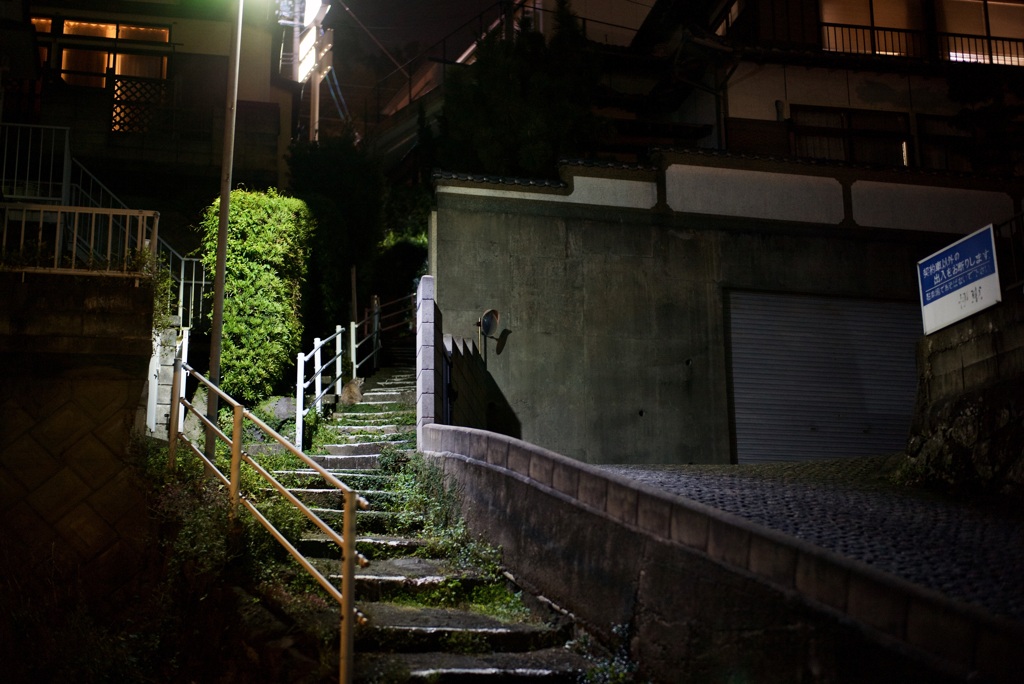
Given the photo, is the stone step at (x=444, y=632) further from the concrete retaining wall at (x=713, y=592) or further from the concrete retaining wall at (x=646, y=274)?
the concrete retaining wall at (x=646, y=274)

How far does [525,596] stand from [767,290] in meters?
12.1

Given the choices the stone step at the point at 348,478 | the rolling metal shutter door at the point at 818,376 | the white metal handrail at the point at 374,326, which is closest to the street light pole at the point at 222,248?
the stone step at the point at 348,478

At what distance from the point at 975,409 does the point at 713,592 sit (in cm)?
616

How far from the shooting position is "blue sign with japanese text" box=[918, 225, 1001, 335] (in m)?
10.9

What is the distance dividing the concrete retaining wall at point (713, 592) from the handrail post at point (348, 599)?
6.68 ft

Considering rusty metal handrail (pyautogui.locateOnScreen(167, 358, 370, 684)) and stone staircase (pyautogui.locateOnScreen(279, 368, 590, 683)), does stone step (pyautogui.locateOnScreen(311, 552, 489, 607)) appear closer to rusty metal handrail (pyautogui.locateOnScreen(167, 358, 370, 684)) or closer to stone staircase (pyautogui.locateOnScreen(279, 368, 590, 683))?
stone staircase (pyautogui.locateOnScreen(279, 368, 590, 683))

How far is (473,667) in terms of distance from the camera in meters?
6.37

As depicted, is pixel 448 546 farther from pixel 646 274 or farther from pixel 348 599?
pixel 646 274

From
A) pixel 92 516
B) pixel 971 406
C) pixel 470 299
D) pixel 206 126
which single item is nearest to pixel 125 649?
pixel 92 516

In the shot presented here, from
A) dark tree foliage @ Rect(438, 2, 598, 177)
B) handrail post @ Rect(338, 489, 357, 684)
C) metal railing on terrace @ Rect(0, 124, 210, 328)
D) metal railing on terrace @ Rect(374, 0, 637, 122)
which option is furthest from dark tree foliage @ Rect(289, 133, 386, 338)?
handrail post @ Rect(338, 489, 357, 684)

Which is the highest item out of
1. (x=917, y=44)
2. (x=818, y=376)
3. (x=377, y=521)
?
(x=917, y=44)

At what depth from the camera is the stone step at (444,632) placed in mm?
6652

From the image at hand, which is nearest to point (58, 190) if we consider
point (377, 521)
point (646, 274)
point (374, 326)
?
point (374, 326)

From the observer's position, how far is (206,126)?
21.9 m
